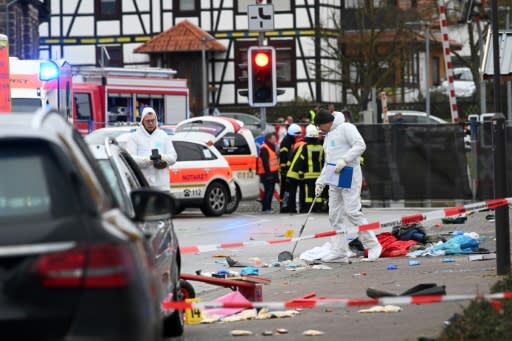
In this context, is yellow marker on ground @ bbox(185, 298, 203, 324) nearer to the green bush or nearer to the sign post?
the green bush

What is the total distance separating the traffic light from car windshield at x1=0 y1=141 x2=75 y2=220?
59.9ft

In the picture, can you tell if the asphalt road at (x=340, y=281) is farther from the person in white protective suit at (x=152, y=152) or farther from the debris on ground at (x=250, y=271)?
the person in white protective suit at (x=152, y=152)

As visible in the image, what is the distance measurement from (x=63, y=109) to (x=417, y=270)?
541 inches

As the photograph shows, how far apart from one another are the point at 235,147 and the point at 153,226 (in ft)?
64.5

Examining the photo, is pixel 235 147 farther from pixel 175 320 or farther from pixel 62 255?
pixel 62 255

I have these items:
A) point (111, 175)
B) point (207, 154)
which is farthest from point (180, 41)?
point (111, 175)

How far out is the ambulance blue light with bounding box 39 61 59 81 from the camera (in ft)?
82.5

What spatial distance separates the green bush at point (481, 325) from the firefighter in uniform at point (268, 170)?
18.5 m

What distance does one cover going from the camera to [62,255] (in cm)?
517

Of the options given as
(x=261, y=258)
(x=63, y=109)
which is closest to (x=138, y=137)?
(x=261, y=258)

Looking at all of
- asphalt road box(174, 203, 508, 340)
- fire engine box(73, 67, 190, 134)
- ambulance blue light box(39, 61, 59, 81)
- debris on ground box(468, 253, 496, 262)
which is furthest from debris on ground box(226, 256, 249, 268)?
fire engine box(73, 67, 190, 134)

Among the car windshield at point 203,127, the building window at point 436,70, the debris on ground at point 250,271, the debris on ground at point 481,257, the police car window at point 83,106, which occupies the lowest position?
the debris on ground at point 250,271

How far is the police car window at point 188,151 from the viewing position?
2541 centimetres

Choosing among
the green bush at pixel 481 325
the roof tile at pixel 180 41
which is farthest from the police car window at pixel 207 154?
the roof tile at pixel 180 41
